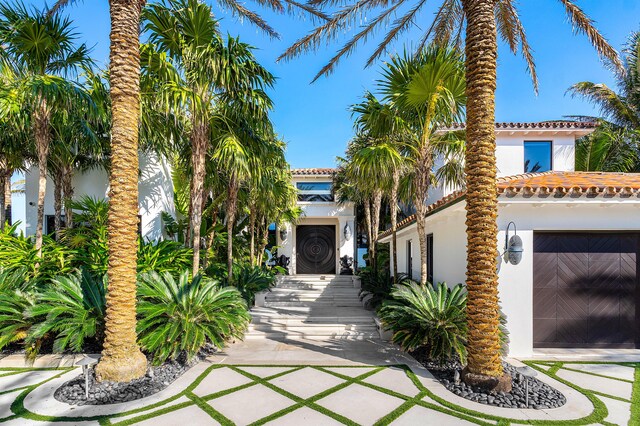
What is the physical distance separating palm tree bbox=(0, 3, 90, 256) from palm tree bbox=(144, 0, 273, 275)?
2.59 metres

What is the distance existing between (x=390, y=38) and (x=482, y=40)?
3096 millimetres

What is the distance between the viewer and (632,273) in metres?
7.21

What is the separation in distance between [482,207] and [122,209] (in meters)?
5.84

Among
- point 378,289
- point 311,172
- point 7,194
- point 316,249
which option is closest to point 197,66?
point 378,289

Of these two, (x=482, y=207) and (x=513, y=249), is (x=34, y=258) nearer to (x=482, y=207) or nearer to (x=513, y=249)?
(x=482, y=207)

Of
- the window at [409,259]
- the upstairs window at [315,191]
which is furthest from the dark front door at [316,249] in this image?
the window at [409,259]

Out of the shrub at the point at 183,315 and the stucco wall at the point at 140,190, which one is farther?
the stucco wall at the point at 140,190

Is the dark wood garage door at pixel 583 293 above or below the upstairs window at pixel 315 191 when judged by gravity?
below

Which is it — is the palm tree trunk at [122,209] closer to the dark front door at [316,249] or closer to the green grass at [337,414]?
the green grass at [337,414]

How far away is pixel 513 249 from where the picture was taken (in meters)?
6.59

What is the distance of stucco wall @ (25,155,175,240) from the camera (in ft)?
39.4

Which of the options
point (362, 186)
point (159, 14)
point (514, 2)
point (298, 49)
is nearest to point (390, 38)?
point (298, 49)

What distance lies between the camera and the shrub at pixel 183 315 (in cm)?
566

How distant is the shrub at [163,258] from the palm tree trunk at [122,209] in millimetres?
2765
